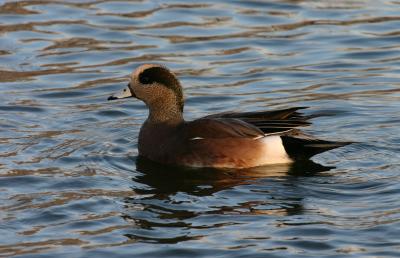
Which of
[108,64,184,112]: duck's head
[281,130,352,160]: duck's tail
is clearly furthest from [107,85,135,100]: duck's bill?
[281,130,352,160]: duck's tail

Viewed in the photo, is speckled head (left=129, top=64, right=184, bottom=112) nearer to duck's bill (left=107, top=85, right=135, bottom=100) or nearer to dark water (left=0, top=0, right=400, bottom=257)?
duck's bill (left=107, top=85, right=135, bottom=100)

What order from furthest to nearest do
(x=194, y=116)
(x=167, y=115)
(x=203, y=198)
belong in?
(x=194, y=116) < (x=167, y=115) < (x=203, y=198)

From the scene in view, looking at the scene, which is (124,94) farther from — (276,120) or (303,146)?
(303,146)

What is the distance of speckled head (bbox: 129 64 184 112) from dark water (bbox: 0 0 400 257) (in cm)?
54

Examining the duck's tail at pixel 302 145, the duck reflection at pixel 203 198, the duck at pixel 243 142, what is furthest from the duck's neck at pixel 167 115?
the duck's tail at pixel 302 145

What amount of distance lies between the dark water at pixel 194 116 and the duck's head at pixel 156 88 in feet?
1.68

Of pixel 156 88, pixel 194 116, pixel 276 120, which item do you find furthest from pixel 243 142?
pixel 194 116

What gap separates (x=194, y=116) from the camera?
11281mm

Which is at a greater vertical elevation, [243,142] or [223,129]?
[223,129]

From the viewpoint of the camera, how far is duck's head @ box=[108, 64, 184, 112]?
1002 centimetres

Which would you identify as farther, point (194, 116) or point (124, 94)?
point (194, 116)

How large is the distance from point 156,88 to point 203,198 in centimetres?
168

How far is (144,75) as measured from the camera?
10062mm

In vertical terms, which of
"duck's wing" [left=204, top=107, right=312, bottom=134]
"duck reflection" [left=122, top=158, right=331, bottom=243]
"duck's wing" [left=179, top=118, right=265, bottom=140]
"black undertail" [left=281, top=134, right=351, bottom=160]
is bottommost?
"duck reflection" [left=122, top=158, right=331, bottom=243]
